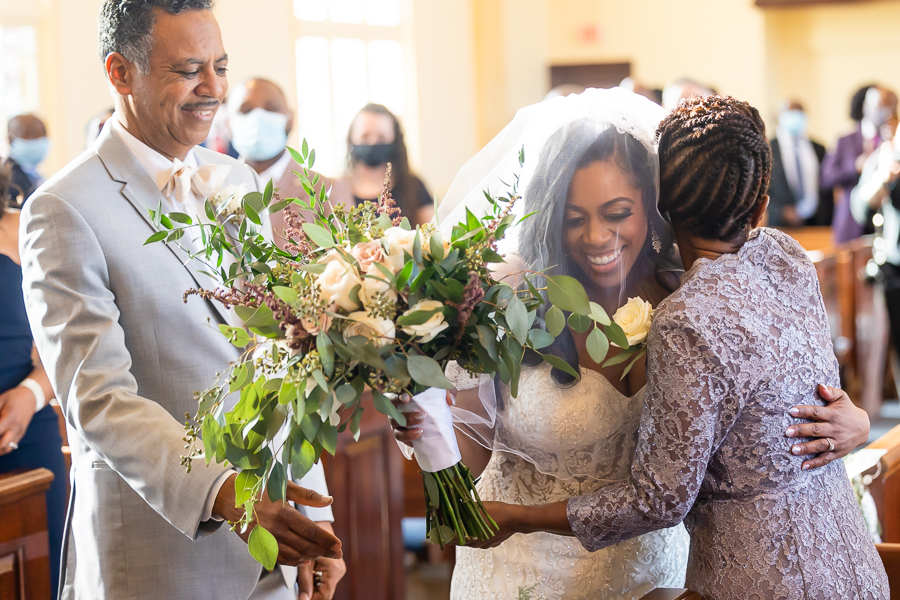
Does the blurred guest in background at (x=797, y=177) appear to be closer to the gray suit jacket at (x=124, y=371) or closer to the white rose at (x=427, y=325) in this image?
the gray suit jacket at (x=124, y=371)

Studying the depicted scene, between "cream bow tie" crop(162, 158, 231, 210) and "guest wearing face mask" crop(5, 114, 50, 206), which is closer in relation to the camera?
"cream bow tie" crop(162, 158, 231, 210)

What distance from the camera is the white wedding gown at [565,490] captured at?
1.88 m

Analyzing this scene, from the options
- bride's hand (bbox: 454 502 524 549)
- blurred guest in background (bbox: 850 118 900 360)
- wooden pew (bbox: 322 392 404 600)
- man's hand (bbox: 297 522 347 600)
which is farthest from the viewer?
blurred guest in background (bbox: 850 118 900 360)

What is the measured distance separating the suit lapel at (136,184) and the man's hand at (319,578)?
0.62m

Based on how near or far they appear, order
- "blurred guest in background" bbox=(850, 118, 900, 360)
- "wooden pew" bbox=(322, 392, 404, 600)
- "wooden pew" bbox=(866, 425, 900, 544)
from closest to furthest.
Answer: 1. "wooden pew" bbox=(866, 425, 900, 544)
2. "wooden pew" bbox=(322, 392, 404, 600)
3. "blurred guest in background" bbox=(850, 118, 900, 360)

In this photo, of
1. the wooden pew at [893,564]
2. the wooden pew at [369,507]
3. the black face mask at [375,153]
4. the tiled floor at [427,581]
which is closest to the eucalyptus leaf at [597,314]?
the wooden pew at [893,564]

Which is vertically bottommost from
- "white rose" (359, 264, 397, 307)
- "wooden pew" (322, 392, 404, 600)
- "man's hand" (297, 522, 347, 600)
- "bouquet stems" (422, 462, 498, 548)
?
"wooden pew" (322, 392, 404, 600)

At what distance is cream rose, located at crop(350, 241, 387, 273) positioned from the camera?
133 cm

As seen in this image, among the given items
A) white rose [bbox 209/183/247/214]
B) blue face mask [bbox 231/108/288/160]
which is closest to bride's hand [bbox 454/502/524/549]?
white rose [bbox 209/183/247/214]

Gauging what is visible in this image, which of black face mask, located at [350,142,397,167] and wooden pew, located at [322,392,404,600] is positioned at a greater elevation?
black face mask, located at [350,142,397,167]

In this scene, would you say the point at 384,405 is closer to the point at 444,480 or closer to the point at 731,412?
the point at 444,480

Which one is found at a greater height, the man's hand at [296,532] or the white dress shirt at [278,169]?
the white dress shirt at [278,169]

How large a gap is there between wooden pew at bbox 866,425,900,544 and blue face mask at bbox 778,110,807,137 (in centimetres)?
743

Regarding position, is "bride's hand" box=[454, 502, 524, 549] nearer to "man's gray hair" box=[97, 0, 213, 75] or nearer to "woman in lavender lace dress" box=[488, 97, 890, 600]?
"woman in lavender lace dress" box=[488, 97, 890, 600]
